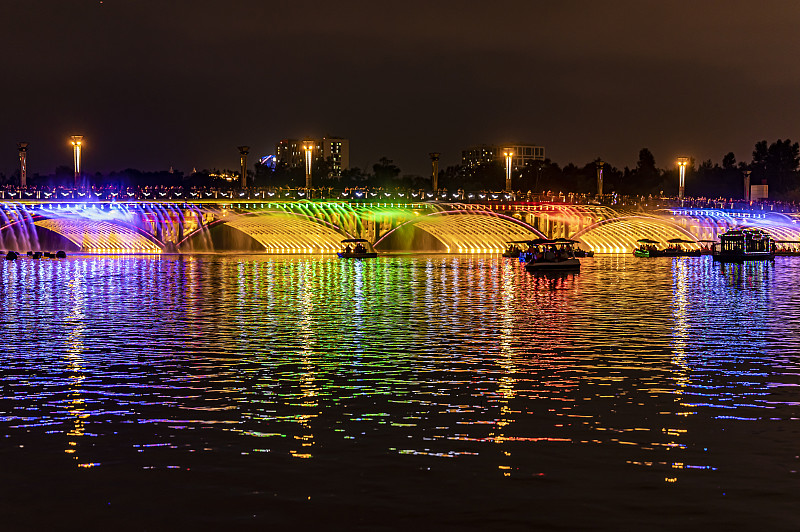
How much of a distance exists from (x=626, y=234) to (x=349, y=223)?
147 feet

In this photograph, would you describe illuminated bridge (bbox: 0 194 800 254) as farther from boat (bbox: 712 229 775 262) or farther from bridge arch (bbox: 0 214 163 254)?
boat (bbox: 712 229 775 262)

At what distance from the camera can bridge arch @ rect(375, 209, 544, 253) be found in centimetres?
14434

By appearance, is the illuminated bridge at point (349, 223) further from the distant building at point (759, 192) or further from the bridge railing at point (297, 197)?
the distant building at point (759, 192)

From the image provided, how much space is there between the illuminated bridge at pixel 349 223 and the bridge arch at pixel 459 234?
141 mm

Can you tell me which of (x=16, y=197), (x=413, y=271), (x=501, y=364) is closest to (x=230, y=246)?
(x=16, y=197)

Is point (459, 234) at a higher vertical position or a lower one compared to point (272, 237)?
higher

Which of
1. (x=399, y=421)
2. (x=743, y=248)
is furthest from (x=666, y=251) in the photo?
(x=399, y=421)

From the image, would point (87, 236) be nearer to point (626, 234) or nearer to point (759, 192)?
point (626, 234)

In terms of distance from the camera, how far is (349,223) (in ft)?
437

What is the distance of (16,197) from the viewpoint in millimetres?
130750

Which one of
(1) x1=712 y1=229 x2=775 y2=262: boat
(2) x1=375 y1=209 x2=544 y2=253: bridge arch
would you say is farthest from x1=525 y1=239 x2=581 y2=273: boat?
(2) x1=375 y1=209 x2=544 y2=253: bridge arch

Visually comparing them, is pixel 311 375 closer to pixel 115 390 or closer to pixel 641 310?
pixel 115 390

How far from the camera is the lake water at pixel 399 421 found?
1524 centimetres

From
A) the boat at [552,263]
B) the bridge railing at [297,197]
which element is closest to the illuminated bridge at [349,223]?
the bridge railing at [297,197]
